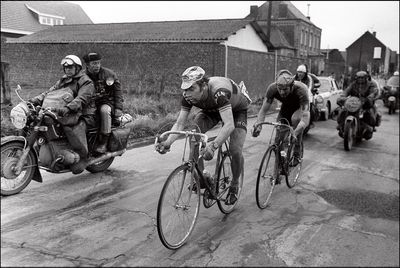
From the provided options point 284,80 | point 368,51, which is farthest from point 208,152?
point 368,51

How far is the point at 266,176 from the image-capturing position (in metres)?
5.76

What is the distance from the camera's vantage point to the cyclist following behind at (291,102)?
611 centimetres

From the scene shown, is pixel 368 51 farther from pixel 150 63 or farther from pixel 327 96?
pixel 327 96

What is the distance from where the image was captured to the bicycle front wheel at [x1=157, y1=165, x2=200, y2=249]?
155 inches

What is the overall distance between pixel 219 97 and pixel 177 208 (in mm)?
1295

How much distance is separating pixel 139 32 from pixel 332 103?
48.3ft

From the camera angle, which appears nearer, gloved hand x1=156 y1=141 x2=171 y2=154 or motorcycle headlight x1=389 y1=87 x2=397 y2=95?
gloved hand x1=156 y1=141 x2=171 y2=154

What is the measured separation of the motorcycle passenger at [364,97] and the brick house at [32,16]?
3506 centimetres

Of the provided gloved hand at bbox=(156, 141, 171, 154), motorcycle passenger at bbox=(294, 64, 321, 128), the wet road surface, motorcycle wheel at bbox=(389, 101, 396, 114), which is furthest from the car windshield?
gloved hand at bbox=(156, 141, 171, 154)

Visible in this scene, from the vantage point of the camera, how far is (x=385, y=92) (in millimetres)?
21156

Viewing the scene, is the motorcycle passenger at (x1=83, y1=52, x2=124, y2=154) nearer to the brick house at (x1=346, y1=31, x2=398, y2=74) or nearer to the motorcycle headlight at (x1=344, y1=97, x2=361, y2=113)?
the motorcycle headlight at (x1=344, y1=97, x2=361, y2=113)

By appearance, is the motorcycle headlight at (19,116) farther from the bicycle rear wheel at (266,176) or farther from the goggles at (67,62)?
the bicycle rear wheel at (266,176)

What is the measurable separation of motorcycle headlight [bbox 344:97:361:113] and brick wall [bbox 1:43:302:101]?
8960 mm

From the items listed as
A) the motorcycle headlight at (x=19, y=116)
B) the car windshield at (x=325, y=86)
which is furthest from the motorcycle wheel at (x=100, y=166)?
the car windshield at (x=325, y=86)
